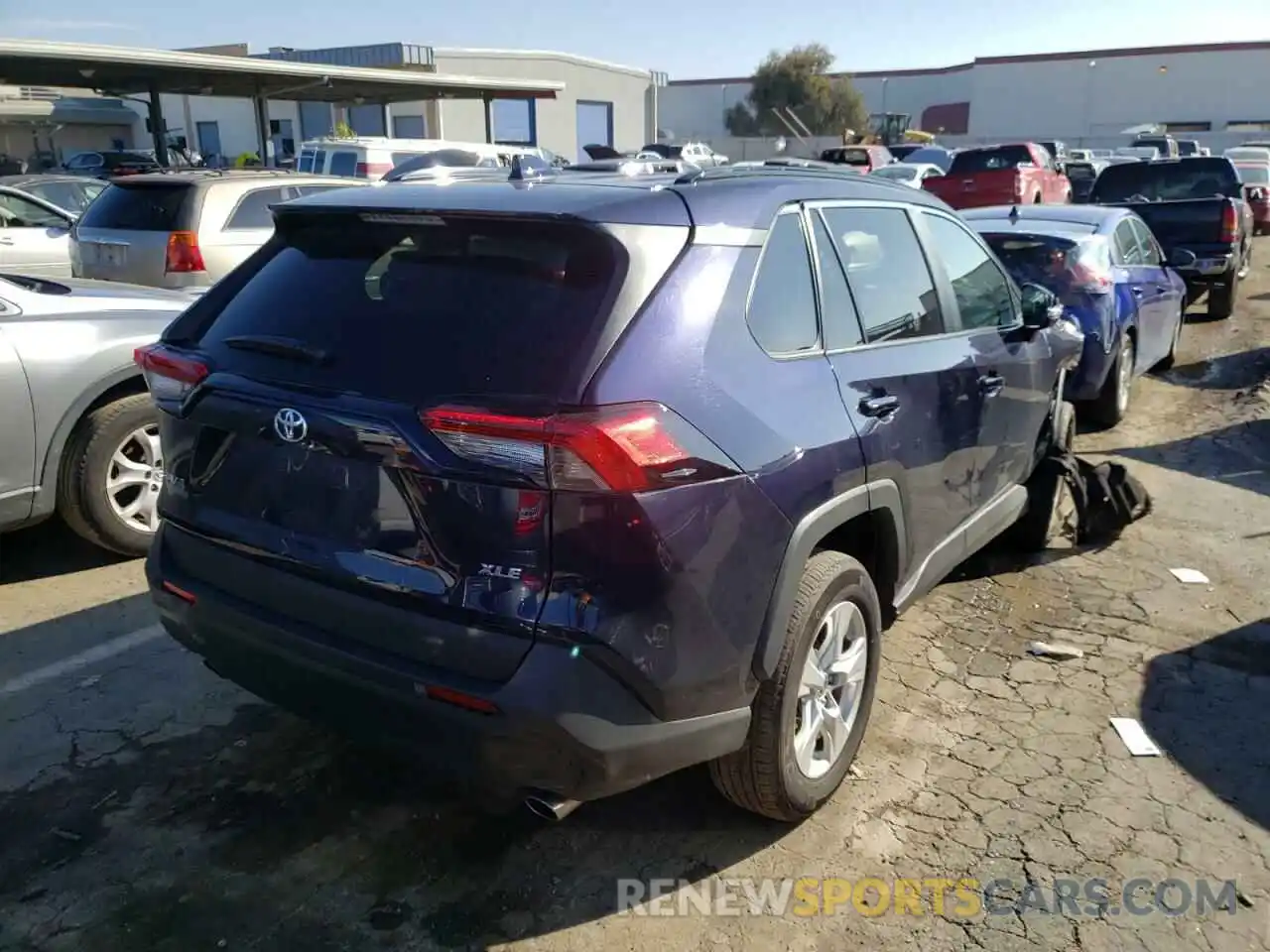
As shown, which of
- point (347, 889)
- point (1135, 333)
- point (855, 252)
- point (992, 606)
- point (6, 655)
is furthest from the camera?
point (1135, 333)

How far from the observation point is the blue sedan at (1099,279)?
23.5 feet

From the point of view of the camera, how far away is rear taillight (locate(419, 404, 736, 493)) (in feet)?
7.27

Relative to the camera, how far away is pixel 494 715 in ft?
7.49

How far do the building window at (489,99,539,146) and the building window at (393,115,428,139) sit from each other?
3.03 meters

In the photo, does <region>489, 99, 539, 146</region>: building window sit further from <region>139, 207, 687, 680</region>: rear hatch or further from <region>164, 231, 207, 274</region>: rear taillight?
<region>139, 207, 687, 680</region>: rear hatch

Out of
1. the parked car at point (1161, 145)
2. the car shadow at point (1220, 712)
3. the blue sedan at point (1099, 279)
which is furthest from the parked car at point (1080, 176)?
the car shadow at point (1220, 712)

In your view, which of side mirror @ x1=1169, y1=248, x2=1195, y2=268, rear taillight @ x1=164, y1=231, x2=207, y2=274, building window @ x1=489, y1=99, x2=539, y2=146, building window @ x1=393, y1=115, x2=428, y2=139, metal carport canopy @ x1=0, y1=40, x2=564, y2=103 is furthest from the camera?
building window @ x1=489, y1=99, x2=539, y2=146

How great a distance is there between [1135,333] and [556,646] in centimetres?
719

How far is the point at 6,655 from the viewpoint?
404cm

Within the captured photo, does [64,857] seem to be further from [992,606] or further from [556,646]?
[992,606]

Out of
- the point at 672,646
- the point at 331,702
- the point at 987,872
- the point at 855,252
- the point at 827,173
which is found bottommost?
the point at 987,872

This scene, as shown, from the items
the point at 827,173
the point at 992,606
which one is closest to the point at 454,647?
the point at 827,173

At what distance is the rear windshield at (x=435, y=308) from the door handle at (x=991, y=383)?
200cm

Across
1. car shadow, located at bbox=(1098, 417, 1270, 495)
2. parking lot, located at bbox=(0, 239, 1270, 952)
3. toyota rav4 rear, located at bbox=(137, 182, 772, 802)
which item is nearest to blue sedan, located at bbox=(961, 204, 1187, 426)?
car shadow, located at bbox=(1098, 417, 1270, 495)
